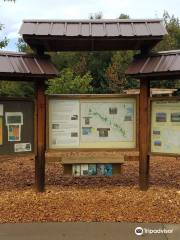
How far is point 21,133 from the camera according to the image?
7.66m

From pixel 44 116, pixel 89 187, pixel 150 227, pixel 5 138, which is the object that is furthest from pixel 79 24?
pixel 150 227

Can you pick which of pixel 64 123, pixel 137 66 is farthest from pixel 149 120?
pixel 64 123

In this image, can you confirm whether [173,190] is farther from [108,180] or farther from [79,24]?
[79,24]

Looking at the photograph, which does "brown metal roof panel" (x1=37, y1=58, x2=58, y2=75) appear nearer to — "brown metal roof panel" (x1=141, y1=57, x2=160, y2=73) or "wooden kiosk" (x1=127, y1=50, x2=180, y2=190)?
"wooden kiosk" (x1=127, y1=50, x2=180, y2=190)

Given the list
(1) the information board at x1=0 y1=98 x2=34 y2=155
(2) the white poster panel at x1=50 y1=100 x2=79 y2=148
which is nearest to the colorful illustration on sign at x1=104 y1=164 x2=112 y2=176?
(2) the white poster panel at x1=50 y1=100 x2=79 y2=148

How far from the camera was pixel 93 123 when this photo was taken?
26.1 ft

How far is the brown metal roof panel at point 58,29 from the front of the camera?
23.7 ft

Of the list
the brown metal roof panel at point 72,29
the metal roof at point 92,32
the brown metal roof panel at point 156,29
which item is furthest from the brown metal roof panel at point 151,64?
the brown metal roof panel at point 72,29

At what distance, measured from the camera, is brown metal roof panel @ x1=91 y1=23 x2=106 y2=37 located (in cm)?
722

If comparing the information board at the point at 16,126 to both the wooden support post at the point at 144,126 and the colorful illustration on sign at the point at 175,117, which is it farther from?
the colorful illustration on sign at the point at 175,117

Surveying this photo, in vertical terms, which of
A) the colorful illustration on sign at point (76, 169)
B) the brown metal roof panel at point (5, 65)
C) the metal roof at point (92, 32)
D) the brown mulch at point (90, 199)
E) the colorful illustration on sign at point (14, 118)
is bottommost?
the brown mulch at point (90, 199)

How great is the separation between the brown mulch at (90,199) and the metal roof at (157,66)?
2.02 m

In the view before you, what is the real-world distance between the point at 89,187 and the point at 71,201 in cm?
114

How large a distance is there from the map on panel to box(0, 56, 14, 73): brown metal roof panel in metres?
1.60
